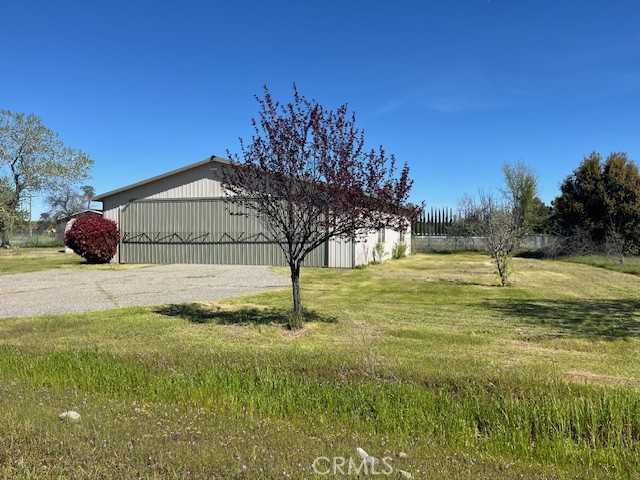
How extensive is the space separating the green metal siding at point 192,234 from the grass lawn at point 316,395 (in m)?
13.3

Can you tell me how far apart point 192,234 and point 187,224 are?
1.81 ft

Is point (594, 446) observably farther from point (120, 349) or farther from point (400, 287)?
point (400, 287)

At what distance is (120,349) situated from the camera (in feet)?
21.0

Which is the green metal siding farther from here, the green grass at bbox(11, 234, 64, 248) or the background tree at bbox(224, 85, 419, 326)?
the green grass at bbox(11, 234, 64, 248)

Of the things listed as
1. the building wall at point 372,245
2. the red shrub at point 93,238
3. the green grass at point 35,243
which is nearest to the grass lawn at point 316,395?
the building wall at point 372,245

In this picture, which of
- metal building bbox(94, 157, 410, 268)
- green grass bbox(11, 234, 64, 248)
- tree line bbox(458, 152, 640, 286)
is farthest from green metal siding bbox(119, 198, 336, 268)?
green grass bbox(11, 234, 64, 248)

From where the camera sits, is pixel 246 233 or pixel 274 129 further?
pixel 246 233

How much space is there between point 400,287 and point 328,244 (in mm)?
7513

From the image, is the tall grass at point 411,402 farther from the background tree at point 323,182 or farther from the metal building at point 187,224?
the metal building at point 187,224

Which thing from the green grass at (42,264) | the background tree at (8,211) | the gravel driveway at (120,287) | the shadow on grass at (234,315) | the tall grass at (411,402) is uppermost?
the background tree at (8,211)

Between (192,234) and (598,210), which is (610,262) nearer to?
(598,210)

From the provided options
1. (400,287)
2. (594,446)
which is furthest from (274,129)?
(400,287)

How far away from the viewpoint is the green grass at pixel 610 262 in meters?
19.7

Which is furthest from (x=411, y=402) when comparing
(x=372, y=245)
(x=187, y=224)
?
(x=187, y=224)
